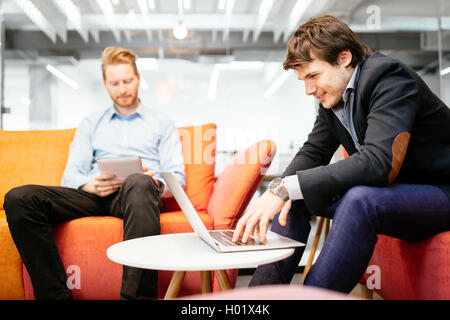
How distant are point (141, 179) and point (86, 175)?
55 centimetres

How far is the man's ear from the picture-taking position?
1140 millimetres

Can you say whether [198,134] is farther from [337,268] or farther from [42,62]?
[42,62]

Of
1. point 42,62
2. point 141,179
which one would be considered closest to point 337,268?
point 141,179

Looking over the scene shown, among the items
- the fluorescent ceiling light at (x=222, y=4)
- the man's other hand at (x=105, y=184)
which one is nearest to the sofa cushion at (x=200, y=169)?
the man's other hand at (x=105, y=184)

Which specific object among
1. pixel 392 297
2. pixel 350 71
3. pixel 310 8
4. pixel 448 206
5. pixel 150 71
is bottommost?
pixel 392 297

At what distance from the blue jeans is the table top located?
0.10m

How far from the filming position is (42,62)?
4.88m

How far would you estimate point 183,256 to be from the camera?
2.77 feet

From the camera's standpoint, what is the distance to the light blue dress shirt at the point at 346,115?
3.14 feet

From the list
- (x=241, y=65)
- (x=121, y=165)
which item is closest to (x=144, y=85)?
(x=241, y=65)

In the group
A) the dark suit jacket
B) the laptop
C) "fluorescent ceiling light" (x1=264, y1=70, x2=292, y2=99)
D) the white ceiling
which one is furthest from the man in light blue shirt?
the white ceiling

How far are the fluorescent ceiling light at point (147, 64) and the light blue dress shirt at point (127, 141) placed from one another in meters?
2.83

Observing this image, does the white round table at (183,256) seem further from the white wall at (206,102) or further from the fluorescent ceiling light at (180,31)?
the fluorescent ceiling light at (180,31)

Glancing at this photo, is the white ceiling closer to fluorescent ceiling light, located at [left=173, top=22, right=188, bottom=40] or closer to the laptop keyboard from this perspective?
fluorescent ceiling light, located at [left=173, top=22, right=188, bottom=40]
